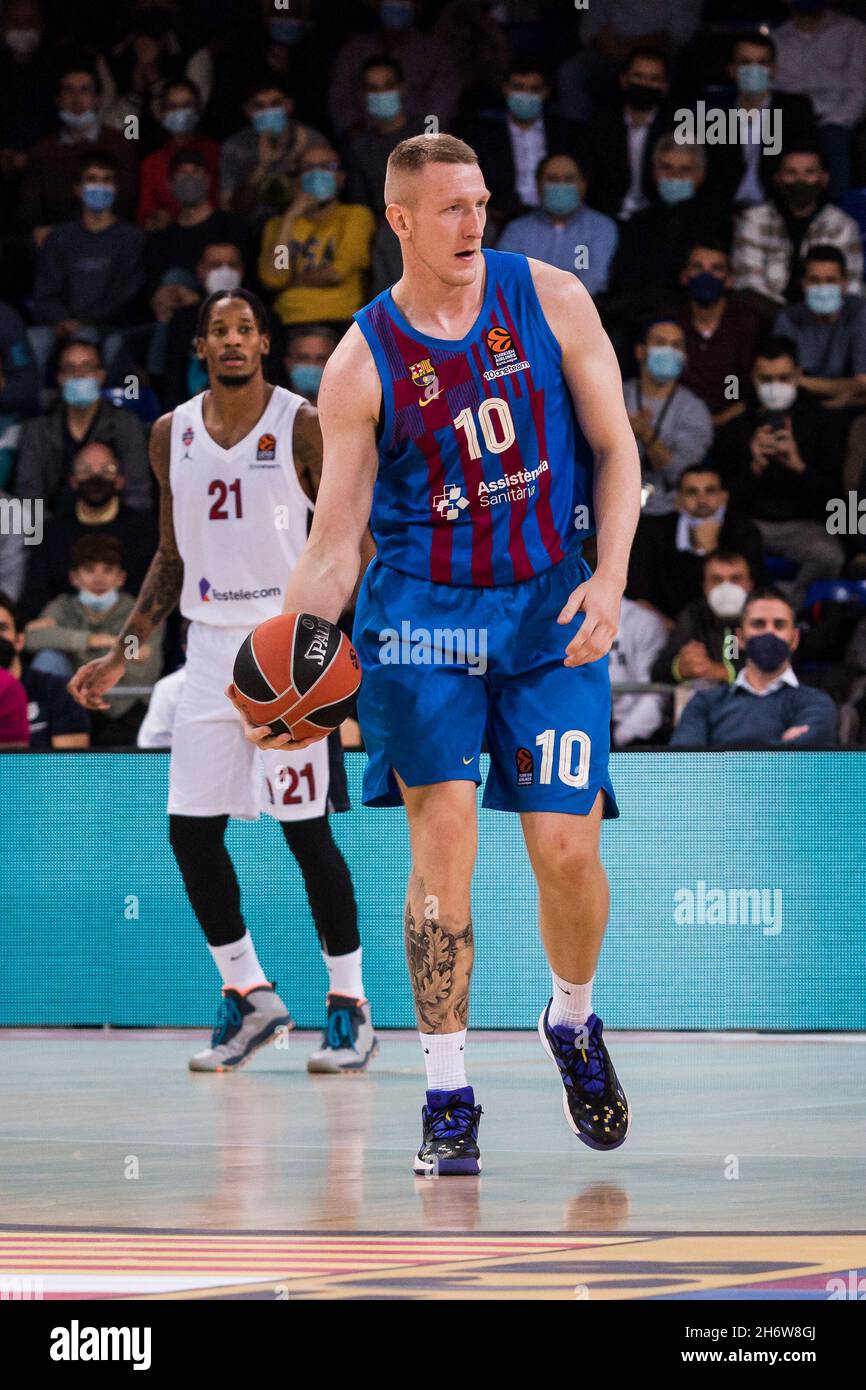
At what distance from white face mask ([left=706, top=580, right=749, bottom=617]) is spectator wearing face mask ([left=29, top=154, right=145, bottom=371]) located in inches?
181

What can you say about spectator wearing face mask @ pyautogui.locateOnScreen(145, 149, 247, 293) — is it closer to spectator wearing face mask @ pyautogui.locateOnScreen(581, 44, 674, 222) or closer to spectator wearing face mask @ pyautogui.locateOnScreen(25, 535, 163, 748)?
spectator wearing face mask @ pyautogui.locateOnScreen(581, 44, 674, 222)

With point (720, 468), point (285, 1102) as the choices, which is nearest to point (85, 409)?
point (720, 468)

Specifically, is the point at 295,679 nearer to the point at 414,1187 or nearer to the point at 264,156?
the point at 414,1187

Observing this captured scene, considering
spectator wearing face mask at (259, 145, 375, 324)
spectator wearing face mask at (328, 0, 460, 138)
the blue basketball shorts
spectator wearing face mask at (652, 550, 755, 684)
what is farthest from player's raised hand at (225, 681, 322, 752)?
spectator wearing face mask at (328, 0, 460, 138)

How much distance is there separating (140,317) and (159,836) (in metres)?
5.50

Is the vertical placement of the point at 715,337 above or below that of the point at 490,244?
below

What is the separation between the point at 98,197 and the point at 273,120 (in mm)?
1159

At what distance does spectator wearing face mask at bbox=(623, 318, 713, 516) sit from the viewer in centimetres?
1293

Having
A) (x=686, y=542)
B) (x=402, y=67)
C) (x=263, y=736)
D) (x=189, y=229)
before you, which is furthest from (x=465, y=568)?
(x=402, y=67)

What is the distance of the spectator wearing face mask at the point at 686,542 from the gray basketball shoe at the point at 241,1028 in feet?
14.1

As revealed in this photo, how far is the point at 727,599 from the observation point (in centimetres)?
1186

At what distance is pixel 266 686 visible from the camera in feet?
18.4

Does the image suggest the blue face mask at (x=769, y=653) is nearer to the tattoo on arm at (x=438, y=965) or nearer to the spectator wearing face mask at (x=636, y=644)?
the spectator wearing face mask at (x=636, y=644)

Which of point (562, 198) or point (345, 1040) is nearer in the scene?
point (345, 1040)
